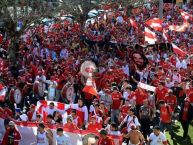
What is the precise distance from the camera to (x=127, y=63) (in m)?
21.5

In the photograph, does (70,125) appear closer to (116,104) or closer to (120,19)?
(116,104)

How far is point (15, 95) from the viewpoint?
16.4 m

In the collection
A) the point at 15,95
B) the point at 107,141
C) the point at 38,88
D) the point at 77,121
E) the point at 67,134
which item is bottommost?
the point at 38,88

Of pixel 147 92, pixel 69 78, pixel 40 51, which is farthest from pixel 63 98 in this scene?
pixel 40 51

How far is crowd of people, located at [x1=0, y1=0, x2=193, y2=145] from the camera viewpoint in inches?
510

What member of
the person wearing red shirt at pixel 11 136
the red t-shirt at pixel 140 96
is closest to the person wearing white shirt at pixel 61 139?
the person wearing red shirt at pixel 11 136

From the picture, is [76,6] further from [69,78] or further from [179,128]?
[179,128]

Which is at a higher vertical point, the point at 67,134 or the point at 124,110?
the point at 67,134

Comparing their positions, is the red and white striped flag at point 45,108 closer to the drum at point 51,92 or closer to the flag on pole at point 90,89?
the flag on pole at point 90,89

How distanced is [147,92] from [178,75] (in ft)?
10.9

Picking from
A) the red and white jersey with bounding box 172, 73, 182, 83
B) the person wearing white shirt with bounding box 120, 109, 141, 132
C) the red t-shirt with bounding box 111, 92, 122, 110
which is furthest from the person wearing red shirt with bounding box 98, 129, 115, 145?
the red and white jersey with bounding box 172, 73, 182, 83

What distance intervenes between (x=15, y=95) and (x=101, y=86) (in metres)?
3.28

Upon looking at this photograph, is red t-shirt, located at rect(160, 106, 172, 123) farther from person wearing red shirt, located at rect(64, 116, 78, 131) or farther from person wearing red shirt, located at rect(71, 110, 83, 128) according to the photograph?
person wearing red shirt, located at rect(64, 116, 78, 131)

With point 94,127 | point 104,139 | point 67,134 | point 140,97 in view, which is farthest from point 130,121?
point 140,97
